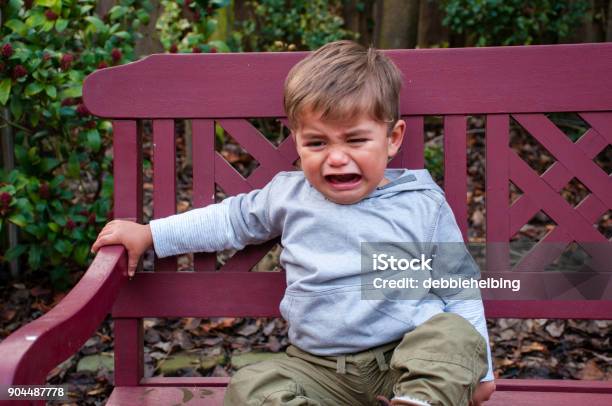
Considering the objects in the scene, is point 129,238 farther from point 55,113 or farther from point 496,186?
point 55,113

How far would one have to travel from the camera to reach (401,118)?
239cm

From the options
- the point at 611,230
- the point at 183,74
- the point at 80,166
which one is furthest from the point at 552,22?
the point at 183,74

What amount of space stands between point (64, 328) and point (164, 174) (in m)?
0.74

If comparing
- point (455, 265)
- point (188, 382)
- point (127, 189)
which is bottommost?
point (188, 382)

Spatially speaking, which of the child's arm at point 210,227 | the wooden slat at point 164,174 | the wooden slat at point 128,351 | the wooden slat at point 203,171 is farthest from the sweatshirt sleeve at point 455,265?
the wooden slat at point 128,351

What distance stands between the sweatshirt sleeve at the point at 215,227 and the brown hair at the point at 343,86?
0.28 meters

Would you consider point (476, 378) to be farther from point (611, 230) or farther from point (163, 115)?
point (611, 230)

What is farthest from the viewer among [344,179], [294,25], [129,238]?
[294,25]

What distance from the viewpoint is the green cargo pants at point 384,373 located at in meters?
1.90

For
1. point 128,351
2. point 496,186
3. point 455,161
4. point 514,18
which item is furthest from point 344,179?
point 514,18

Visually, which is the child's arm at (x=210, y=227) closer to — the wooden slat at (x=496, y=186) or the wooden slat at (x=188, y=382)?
the wooden slat at (x=188, y=382)

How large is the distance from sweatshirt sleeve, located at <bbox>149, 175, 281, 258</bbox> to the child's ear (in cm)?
35

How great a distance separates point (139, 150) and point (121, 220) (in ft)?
0.73

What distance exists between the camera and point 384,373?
2.15 meters
